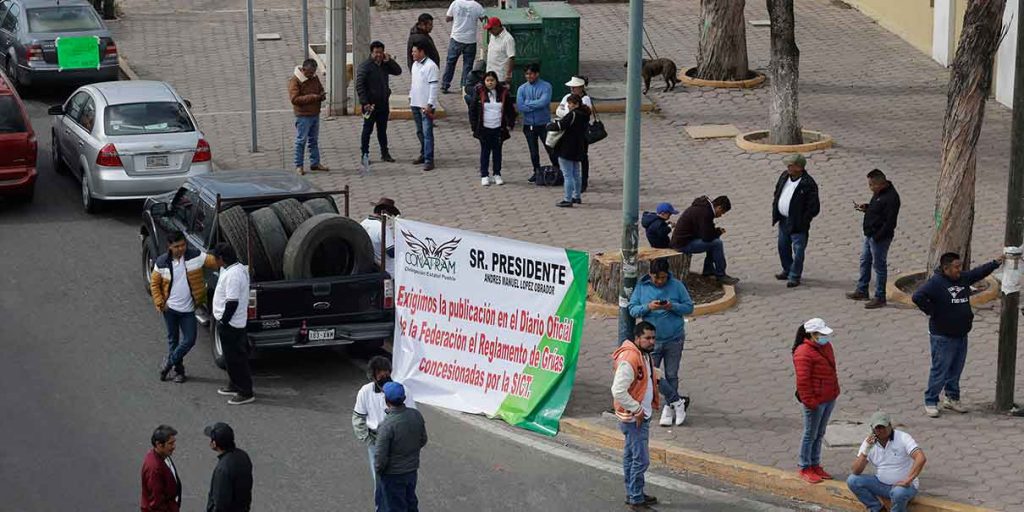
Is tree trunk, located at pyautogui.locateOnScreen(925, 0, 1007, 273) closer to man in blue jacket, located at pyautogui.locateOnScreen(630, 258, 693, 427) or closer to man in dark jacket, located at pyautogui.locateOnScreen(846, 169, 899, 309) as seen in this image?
man in dark jacket, located at pyautogui.locateOnScreen(846, 169, 899, 309)

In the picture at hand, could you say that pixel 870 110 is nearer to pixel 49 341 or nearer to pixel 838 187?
pixel 838 187

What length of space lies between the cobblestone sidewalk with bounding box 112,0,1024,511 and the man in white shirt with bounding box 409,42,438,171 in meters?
0.34

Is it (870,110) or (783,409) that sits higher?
(870,110)

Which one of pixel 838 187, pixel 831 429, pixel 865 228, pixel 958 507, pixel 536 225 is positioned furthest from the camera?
pixel 838 187

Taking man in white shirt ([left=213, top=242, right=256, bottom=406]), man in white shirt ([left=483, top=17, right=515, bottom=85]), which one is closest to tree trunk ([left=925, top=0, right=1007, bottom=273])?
man in white shirt ([left=213, top=242, right=256, bottom=406])

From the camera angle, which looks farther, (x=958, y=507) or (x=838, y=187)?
(x=838, y=187)

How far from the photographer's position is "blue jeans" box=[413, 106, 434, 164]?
2247 cm

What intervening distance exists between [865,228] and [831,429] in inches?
149

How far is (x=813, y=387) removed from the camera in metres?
12.9

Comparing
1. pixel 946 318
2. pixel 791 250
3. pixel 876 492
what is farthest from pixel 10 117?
pixel 876 492

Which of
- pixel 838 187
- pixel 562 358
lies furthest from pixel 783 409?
pixel 838 187

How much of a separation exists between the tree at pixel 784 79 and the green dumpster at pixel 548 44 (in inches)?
141

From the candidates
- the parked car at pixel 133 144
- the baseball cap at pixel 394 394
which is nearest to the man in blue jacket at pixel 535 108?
the parked car at pixel 133 144

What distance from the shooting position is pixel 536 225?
2028 centimetres
